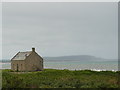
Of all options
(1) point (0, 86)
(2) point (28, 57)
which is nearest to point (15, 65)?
(2) point (28, 57)

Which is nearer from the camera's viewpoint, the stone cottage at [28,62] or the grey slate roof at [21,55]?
the stone cottage at [28,62]

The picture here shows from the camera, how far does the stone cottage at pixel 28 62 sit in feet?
108

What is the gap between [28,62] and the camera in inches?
1299

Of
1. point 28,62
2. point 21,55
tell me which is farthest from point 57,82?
point 21,55

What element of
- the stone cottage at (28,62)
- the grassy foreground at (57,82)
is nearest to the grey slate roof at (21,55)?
the stone cottage at (28,62)

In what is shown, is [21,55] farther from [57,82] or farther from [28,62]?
[57,82]

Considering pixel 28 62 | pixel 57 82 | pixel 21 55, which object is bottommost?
pixel 57 82

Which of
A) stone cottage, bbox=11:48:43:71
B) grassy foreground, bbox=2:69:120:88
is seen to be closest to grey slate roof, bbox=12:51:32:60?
stone cottage, bbox=11:48:43:71

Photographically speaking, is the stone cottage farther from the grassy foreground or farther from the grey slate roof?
the grassy foreground

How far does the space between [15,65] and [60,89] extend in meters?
23.4

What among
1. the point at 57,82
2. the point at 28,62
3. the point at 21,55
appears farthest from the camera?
the point at 21,55

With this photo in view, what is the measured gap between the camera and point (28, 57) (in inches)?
1297

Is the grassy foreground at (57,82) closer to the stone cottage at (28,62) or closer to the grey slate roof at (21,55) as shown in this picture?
the stone cottage at (28,62)

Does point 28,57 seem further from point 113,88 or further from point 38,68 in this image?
point 113,88
